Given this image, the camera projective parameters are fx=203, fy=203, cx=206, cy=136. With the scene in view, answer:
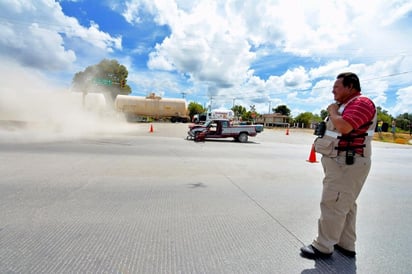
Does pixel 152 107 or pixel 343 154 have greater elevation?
pixel 152 107

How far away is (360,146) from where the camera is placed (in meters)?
2.01

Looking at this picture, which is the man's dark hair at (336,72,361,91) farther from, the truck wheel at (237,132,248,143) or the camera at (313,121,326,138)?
the truck wheel at (237,132,248,143)

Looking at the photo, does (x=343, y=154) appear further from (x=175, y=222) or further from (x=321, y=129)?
(x=175, y=222)

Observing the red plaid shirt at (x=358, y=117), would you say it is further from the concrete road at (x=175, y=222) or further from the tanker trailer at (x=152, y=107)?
the tanker trailer at (x=152, y=107)

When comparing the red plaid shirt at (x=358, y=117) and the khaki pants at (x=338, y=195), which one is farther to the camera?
the khaki pants at (x=338, y=195)

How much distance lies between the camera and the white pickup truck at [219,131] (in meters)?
13.7

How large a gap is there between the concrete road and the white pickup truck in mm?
8192

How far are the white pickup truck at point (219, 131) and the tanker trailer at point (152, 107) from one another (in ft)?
71.0

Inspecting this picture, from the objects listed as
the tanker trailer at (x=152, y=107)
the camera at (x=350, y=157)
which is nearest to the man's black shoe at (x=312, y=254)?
the camera at (x=350, y=157)

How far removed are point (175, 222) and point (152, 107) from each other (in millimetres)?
33199

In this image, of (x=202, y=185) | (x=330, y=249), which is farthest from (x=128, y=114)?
(x=330, y=249)

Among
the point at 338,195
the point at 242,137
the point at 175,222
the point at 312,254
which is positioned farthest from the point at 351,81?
the point at 242,137

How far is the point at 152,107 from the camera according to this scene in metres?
34.3

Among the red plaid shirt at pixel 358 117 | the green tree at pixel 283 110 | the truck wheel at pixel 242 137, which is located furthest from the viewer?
the green tree at pixel 283 110
